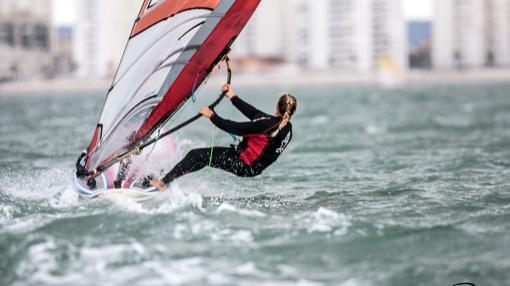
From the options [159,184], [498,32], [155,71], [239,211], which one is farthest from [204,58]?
[498,32]

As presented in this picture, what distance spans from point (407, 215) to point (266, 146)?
5.25ft

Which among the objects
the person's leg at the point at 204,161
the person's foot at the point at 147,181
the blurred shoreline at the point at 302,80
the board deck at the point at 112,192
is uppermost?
the person's leg at the point at 204,161

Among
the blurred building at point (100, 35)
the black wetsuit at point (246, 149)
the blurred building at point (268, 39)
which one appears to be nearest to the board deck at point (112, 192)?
the black wetsuit at point (246, 149)

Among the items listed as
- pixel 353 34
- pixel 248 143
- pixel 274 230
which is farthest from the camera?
pixel 353 34

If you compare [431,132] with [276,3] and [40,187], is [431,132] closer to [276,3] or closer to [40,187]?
[40,187]

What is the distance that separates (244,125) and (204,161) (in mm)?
766

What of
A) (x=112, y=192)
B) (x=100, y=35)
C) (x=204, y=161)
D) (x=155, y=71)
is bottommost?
(x=100, y=35)

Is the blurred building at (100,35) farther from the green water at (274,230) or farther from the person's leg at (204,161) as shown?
the person's leg at (204,161)

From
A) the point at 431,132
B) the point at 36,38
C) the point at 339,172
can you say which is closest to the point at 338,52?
the point at 36,38

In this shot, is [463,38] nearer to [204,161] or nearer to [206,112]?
[204,161]

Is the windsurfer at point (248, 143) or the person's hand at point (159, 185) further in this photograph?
the person's hand at point (159, 185)

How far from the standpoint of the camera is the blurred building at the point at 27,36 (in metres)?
120

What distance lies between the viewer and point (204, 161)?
8516mm

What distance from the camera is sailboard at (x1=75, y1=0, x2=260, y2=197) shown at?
26.7ft
